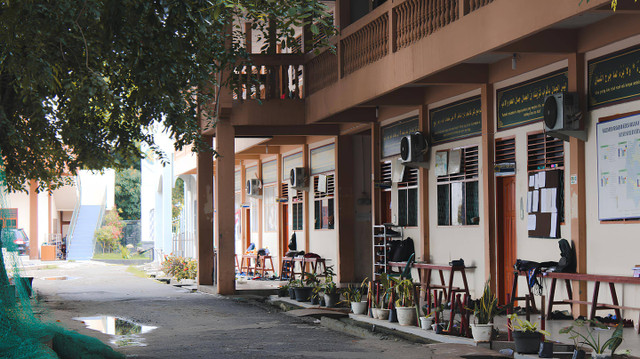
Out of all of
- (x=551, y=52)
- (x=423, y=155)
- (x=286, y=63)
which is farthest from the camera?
(x=286, y=63)

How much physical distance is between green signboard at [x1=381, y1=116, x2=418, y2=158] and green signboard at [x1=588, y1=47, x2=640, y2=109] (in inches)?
228

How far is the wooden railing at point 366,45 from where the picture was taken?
564 inches

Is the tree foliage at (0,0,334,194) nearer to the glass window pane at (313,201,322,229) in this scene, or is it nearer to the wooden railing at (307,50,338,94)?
the wooden railing at (307,50,338,94)

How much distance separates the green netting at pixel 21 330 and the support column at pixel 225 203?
9.17m

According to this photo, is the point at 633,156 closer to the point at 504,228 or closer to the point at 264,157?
the point at 504,228

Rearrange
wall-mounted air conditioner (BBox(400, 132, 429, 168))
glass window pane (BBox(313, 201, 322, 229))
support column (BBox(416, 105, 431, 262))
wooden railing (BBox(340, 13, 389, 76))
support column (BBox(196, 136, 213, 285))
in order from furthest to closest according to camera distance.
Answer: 1. glass window pane (BBox(313, 201, 322, 229))
2. support column (BBox(196, 136, 213, 285))
3. support column (BBox(416, 105, 431, 262))
4. wall-mounted air conditioner (BBox(400, 132, 429, 168))
5. wooden railing (BBox(340, 13, 389, 76))

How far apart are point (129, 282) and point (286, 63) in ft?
35.8

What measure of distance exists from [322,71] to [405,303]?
6911 mm

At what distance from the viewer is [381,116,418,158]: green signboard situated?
55.1 feet

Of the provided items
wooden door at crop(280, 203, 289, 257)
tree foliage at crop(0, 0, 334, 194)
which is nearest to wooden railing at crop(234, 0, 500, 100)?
tree foliage at crop(0, 0, 334, 194)

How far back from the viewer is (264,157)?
2794cm

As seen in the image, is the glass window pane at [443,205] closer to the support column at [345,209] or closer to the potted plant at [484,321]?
the support column at [345,209]

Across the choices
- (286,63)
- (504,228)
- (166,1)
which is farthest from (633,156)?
(286,63)

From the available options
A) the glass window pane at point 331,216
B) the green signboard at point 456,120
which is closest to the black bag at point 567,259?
the green signboard at point 456,120
